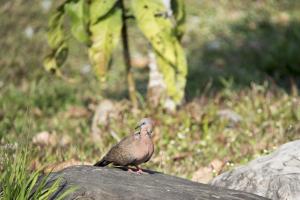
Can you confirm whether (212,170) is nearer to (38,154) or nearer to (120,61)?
(38,154)

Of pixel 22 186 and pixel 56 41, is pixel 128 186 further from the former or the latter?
pixel 56 41

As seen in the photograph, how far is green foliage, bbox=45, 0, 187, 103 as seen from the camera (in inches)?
286

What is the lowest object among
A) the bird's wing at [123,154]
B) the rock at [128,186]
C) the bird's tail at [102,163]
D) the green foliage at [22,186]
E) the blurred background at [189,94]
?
the green foliage at [22,186]

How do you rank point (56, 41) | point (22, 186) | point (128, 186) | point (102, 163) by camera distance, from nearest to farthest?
point (22, 186)
point (128, 186)
point (102, 163)
point (56, 41)

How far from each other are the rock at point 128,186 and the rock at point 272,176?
295 mm

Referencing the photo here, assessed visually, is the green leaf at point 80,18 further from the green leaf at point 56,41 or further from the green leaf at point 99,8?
the green leaf at point 56,41

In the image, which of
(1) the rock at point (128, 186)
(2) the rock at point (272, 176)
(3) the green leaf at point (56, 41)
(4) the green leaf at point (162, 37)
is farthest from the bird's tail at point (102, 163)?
(3) the green leaf at point (56, 41)

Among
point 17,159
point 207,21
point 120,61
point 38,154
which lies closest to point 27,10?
point 120,61

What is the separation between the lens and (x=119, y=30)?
7.46 meters

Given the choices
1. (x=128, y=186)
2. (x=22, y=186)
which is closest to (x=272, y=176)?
(x=128, y=186)

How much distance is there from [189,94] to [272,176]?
4.61 m

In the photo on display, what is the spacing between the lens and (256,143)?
283 inches

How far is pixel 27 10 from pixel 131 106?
15.4 feet

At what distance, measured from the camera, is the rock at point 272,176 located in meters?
5.01
